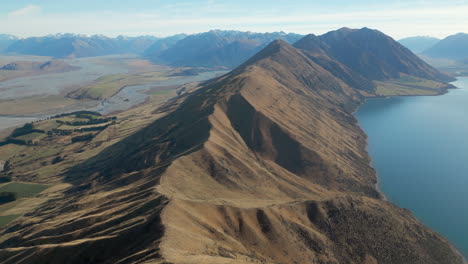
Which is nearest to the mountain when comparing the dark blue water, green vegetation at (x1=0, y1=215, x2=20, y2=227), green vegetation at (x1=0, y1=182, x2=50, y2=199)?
green vegetation at (x1=0, y1=215, x2=20, y2=227)

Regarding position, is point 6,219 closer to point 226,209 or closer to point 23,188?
point 23,188

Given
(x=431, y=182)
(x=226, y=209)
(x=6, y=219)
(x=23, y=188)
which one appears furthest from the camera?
(x=23, y=188)

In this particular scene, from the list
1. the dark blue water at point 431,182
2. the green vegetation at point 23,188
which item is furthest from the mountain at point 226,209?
the green vegetation at point 23,188

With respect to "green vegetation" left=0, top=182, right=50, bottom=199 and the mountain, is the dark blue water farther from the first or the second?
"green vegetation" left=0, top=182, right=50, bottom=199

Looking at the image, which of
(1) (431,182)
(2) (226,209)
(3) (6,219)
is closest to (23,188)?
(3) (6,219)

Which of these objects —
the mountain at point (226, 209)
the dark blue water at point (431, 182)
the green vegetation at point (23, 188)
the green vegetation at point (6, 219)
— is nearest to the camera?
the mountain at point (226, 209)

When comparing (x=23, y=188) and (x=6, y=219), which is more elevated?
(x=23, y=188)

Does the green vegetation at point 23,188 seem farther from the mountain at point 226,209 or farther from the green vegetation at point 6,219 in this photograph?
the green vegetation at point 6,219
